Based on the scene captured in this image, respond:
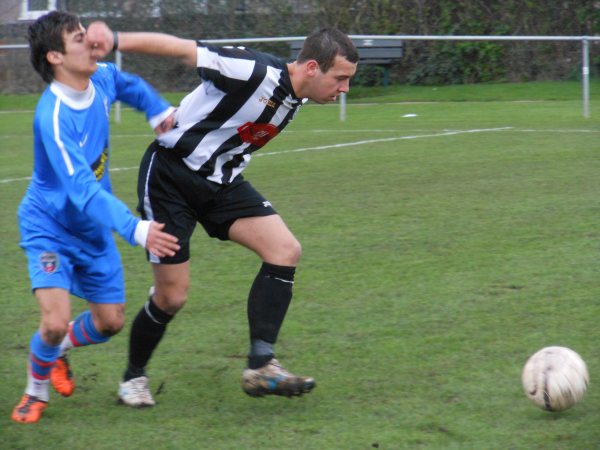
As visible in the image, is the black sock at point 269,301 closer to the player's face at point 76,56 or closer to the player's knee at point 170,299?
the player's knee at point 170,299

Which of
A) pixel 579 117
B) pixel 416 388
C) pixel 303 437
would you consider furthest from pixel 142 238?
pixel 579 117

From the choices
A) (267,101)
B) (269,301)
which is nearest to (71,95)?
(267,101)

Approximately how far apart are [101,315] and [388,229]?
3843 millimetres

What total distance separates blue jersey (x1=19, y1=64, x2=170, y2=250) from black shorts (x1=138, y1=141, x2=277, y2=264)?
185mm

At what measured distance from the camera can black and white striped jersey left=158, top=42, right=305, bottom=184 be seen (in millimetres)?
4441

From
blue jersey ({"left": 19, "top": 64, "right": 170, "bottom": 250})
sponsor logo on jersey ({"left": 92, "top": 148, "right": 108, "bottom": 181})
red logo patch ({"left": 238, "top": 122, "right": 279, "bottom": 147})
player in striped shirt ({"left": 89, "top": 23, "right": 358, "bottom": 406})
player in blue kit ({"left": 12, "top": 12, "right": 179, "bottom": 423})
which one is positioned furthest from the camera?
red logo patch ({"left": 238, "top": 122, "right": 279, "bottom": 147})

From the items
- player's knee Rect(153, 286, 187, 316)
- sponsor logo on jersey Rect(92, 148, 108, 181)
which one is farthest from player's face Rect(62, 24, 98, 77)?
player's knee Rect(153, 286, 187, 316)

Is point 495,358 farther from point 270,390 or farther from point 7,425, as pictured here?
point 7,425

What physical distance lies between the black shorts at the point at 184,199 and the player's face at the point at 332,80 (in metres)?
0.54

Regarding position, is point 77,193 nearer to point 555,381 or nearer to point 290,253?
point 290,253

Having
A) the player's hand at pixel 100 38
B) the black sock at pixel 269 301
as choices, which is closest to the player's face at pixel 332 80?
the black sock at pixel 269 301

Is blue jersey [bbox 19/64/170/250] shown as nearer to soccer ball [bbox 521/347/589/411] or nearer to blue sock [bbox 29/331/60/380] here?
blue sock [bbox 29/331/60/380]

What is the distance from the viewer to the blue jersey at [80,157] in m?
3.94

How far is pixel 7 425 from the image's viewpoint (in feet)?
14.3
